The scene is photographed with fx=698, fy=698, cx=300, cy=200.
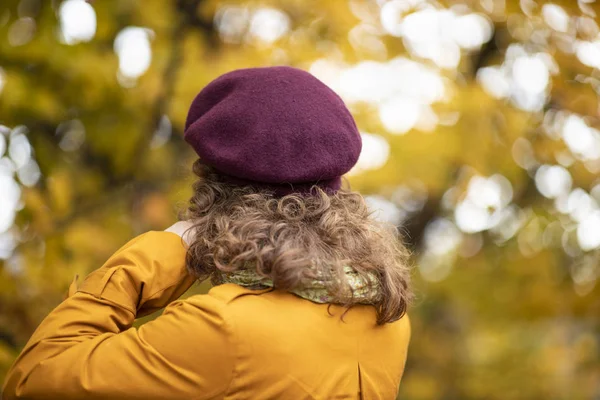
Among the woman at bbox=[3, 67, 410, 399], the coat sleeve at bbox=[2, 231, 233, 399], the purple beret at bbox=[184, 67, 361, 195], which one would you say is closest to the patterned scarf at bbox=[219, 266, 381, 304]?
the woman at bbox=[3, 67, 410, 399]

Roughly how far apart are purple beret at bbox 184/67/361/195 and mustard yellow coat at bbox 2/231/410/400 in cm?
26

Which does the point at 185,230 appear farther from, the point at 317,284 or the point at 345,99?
the point at 345,99

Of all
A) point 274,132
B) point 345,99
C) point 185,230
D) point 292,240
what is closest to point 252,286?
point 292,240

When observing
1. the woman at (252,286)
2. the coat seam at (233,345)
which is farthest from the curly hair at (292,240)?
the coat seam at (233,345)

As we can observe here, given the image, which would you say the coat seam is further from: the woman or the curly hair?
the curly hair

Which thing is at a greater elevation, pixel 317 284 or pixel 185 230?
pixel 185 230

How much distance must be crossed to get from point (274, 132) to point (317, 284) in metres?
0.36

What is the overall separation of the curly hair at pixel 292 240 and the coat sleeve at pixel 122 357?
0.46ft

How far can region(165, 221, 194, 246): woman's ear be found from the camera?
167cm

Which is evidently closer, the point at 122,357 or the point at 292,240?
the point at 122,357

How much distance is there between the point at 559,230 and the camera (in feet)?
14.5

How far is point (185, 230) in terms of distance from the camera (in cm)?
168

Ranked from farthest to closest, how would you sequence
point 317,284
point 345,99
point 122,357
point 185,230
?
point 345,99, point 185,230, point 317,284, point 122,357

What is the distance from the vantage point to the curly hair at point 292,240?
4.99 ft
